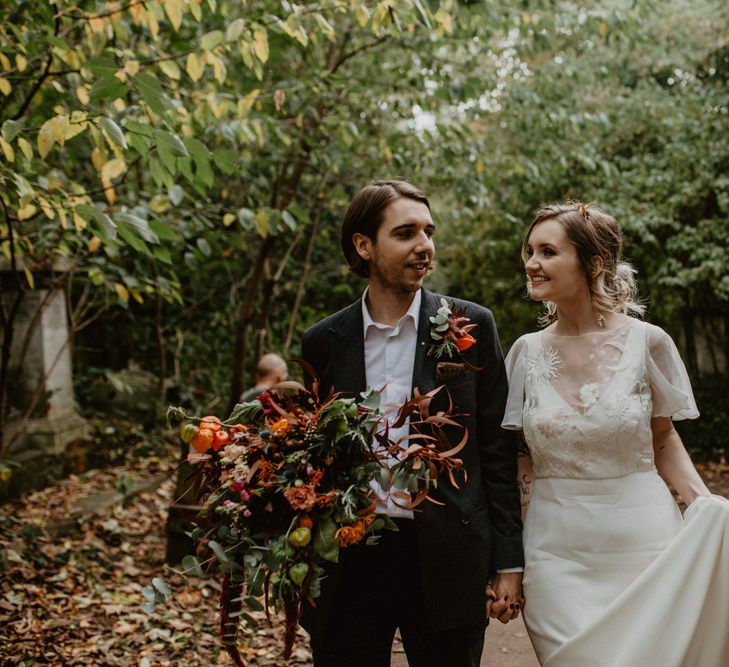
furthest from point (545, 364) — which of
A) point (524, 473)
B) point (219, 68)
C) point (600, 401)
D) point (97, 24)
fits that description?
point (97, 24)

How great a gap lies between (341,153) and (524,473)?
569 centimetres

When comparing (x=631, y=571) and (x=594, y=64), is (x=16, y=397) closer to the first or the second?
(x=631, y=571)

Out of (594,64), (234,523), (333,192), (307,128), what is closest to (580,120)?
(307,128)

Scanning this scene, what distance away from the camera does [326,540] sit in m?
1.78

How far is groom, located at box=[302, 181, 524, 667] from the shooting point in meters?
2.24

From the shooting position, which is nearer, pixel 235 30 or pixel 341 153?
pixel 235 30

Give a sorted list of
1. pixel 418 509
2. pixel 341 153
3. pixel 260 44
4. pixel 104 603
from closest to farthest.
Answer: pixel 418 509, pixel 260 44, pixel 104 603, pixel 341 153

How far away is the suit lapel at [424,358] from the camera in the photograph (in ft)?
7.57

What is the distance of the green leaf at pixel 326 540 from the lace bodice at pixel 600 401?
0.94m

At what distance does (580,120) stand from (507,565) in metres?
5.18

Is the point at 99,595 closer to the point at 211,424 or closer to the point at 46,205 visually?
the point at 46,205

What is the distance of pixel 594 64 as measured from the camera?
10.2 metres

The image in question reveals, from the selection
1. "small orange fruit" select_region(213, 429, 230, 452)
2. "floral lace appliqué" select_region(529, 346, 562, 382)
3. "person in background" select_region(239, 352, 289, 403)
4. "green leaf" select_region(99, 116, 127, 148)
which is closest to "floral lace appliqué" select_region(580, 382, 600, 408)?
"floral lace appliqué" select_region(529, 346, 562, 382)

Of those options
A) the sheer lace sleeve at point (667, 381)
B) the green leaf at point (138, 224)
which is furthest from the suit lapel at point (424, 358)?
the green leaf at point (138, 224)
